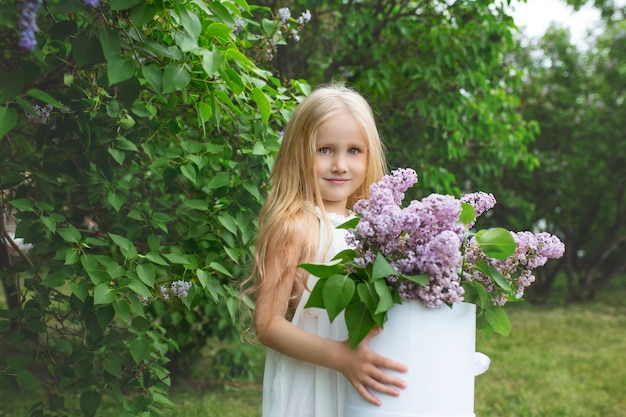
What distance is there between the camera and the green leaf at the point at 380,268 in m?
1.53

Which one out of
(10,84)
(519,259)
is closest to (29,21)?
(10,84)

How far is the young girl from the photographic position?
5.87ft

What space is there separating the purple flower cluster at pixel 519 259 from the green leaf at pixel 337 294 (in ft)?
1.16

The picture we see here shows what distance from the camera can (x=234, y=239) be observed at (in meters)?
→ 2.67

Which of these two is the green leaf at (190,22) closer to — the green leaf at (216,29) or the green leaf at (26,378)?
the green leaf at (216,29)

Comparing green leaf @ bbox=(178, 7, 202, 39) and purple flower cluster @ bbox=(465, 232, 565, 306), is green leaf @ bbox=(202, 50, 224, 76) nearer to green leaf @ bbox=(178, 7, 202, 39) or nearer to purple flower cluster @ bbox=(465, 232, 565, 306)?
green leaf @ bbox=(178, 7, 202, 39)

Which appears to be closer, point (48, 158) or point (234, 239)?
point (48, 158)

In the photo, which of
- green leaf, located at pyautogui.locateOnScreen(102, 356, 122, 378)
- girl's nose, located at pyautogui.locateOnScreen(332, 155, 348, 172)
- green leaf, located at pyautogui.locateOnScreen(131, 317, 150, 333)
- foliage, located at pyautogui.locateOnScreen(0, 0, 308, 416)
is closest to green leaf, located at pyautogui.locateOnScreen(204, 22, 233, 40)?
foliage, located at pyautogui.locateOnScreen(0, 0, 308, 416)

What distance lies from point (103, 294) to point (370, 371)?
97cm

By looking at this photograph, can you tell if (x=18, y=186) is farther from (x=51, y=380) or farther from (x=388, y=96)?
(x=388, y=96)

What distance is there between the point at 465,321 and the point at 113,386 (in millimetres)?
1564

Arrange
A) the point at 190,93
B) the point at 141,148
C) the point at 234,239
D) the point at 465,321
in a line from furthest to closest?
1. the point at 141,148
2. the point at 234,239
3. the point at 190,93
4. the point at 465,321

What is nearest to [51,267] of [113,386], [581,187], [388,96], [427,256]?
[113,386]

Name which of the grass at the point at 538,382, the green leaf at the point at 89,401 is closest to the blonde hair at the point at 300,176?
the green leaf at the point at 89,401
